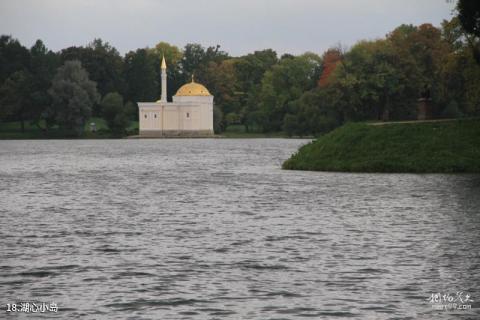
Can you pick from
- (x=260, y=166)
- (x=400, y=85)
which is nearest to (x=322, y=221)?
(x=260, y=166)

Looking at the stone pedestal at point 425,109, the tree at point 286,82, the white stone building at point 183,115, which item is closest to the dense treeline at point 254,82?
the tree at point 286,82

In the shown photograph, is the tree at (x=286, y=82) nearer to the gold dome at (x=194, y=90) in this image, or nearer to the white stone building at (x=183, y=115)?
the white stone building at (x=183, y=115)

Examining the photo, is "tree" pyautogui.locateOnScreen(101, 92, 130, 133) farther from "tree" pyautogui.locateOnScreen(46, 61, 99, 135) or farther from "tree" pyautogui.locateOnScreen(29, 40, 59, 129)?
"tree" pyautogui.locateOnScreen(29, 40, 59, 129)

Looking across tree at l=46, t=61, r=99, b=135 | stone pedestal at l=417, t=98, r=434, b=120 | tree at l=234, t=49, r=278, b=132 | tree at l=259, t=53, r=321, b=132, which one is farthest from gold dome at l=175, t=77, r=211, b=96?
stone pedestal at l=417, t=98, r=434, b=120

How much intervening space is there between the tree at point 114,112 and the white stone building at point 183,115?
4.88m

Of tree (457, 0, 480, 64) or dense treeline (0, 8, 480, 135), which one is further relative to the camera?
dense treeline (0, 8, 480, 135)

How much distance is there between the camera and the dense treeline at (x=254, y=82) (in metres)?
106

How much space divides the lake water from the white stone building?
124 metres

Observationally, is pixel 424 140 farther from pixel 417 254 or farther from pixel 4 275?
pixel 4 275

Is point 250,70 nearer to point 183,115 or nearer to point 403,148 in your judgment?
point 183,115

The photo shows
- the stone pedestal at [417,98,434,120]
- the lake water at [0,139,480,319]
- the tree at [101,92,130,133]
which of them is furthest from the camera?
the tree at [101,92,130,133]

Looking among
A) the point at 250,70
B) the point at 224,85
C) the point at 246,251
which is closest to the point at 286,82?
the point at 224,85

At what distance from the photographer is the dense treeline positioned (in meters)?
106

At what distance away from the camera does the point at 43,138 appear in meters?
159
